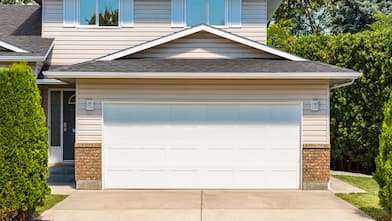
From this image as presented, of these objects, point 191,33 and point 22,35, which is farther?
point 22,35

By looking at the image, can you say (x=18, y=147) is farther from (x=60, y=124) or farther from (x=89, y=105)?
(x=60, y=124)

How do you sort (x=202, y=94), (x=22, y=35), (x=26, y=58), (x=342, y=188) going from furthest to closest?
(x=22, y=35) < (x=26, y=58) < (x=342, y=188) < (x=202, y=94)

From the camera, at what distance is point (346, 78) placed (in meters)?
12.1

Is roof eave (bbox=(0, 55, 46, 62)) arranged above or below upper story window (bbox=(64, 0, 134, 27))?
below

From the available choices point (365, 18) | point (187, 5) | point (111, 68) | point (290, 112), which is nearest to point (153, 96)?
point (111, 68)

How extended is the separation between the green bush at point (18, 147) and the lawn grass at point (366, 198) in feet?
20.0

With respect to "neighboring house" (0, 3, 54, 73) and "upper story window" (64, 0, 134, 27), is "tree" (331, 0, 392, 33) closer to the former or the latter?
"upper story window" (64, 0, 134, 27)

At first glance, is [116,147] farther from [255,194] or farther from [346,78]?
[346,78]

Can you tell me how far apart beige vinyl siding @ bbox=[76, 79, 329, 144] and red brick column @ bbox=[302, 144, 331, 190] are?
0.83ft

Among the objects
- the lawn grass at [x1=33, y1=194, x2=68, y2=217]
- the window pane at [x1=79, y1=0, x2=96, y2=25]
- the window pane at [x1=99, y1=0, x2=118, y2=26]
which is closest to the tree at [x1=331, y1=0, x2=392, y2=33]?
the window pane at [x1=99, y1=0, x2=118, y2=26]

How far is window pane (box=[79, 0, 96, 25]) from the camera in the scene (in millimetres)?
15906

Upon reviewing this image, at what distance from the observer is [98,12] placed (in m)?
16.0

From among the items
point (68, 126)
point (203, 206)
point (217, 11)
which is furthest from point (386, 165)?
point (68, 126)

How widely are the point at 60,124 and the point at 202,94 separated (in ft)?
17.5
